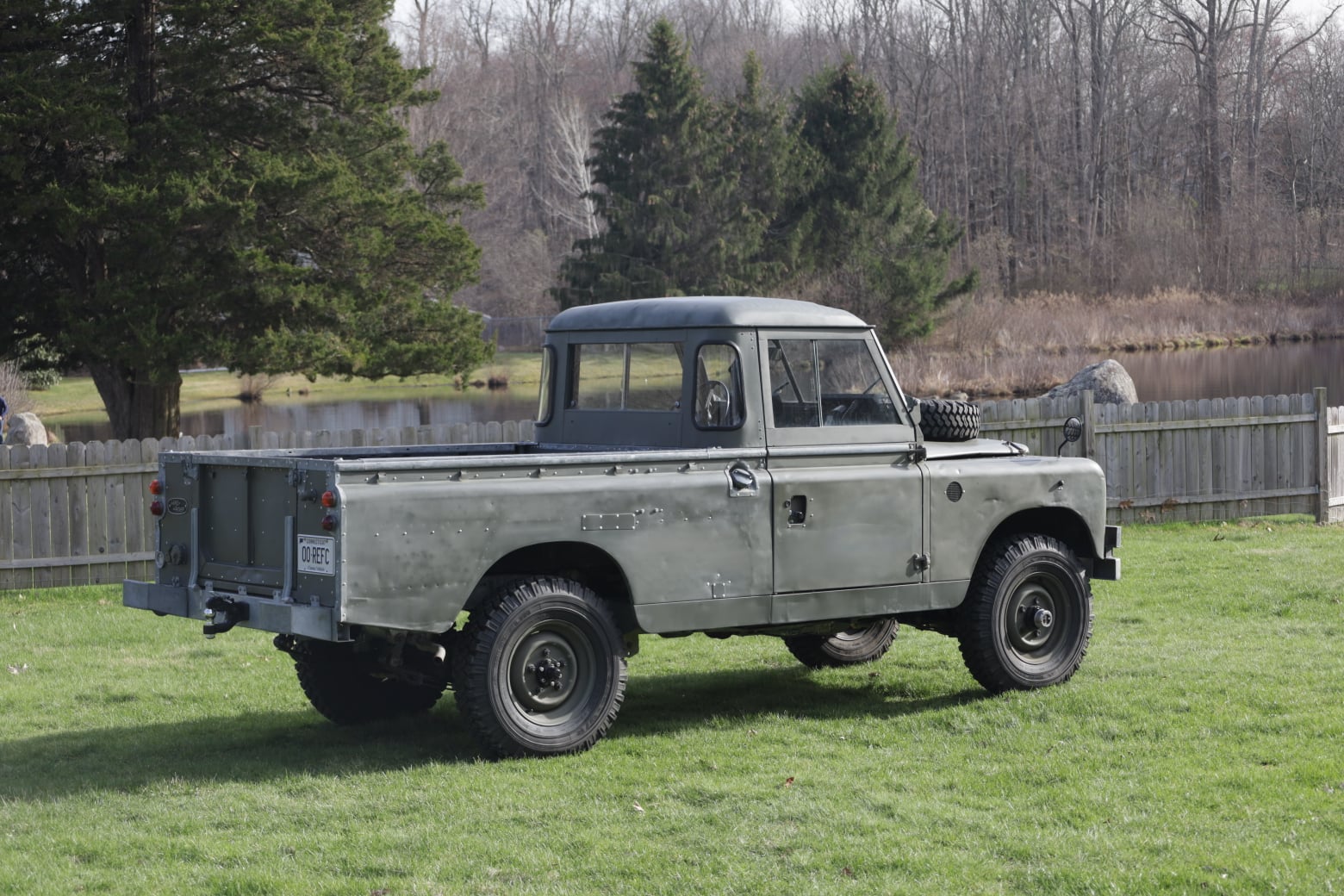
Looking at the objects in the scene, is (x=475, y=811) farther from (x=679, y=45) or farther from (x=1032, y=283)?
(x=1032, y=283)

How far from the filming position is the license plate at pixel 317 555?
276 inches

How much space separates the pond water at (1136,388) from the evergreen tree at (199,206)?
1343cm

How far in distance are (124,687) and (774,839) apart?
5421 millimetres

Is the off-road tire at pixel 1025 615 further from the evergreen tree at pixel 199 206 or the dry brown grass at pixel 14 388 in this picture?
the dry brown grass at pixel 14 388

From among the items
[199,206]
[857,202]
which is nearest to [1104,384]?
[199,206]

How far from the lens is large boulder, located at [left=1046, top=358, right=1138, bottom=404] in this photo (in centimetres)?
2742

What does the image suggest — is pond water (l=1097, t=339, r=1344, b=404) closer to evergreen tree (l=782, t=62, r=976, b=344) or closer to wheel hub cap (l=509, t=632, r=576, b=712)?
evergreen tree (l=782, t=62, r=976, b=344)

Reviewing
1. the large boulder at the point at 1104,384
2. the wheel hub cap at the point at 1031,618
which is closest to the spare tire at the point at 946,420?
the wheel hub cap at the point at 1031,618

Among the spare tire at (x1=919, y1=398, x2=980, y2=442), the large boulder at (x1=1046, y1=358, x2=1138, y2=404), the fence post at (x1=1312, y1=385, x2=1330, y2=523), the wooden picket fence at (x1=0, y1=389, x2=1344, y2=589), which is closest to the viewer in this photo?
the spare tire at (x1=919, y1=398, x2=980, y2=442)

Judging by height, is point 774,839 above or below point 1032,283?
below

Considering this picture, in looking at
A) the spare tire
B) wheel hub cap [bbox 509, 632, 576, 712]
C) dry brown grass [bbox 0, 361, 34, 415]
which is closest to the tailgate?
wheel hub cap [bbox 509, 632, 576, 712]

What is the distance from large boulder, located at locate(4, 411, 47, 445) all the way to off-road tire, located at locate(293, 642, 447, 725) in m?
21.2

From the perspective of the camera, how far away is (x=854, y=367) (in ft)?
28.2

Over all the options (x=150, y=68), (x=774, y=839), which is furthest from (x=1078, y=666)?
(x=150, y=68)
